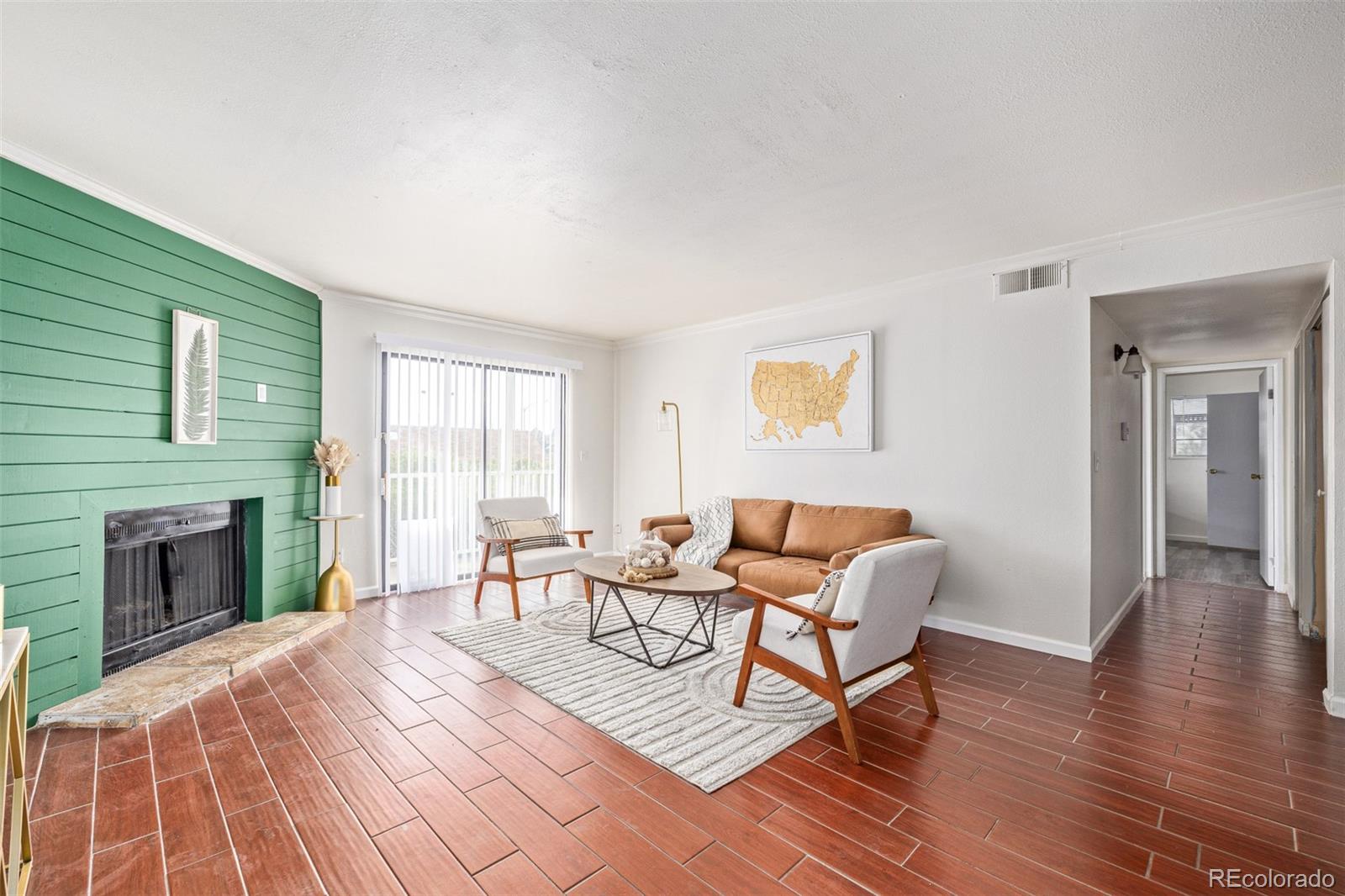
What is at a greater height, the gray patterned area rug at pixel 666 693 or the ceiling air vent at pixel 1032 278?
the ceiling air vent at pixel 1032 278

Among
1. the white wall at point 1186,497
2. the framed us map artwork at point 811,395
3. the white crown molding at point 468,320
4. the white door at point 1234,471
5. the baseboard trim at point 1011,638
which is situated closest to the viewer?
the baseboard trim at point 1011,638

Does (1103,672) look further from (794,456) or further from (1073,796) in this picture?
(794,456)

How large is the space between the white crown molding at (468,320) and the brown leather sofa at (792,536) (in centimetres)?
243

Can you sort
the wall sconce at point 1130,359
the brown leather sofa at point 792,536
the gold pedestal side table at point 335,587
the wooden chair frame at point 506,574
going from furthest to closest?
the gold pedestal side table at point 335,587
the wooden chair frame at point 506,574
the wall sconce at point 1130,359
the brown leather sofa at point 792,536

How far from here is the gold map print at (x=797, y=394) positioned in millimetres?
4926

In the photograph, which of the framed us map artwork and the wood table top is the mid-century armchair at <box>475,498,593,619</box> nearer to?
the wood table top

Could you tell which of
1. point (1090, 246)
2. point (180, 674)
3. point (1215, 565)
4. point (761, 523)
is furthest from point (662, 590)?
point (1215, 565)

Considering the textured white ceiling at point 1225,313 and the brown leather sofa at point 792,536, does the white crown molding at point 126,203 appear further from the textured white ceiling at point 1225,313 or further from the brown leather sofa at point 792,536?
the textured white ceiling at point 1225,313

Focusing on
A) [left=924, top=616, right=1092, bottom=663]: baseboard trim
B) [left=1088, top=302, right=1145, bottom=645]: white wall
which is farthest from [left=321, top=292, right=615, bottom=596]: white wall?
[left=1088, top=302, right=1145, bottom=645]: white wall

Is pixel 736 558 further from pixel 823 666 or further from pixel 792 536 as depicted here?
pixel 823 666

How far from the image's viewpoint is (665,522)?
5.43 metres

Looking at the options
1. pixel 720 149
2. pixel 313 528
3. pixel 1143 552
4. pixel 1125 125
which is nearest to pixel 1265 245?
pixel 1125 125

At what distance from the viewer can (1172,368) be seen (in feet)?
19.9

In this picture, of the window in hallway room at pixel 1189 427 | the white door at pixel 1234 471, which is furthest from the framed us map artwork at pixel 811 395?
the window in hallway room at pixel 1189 427
